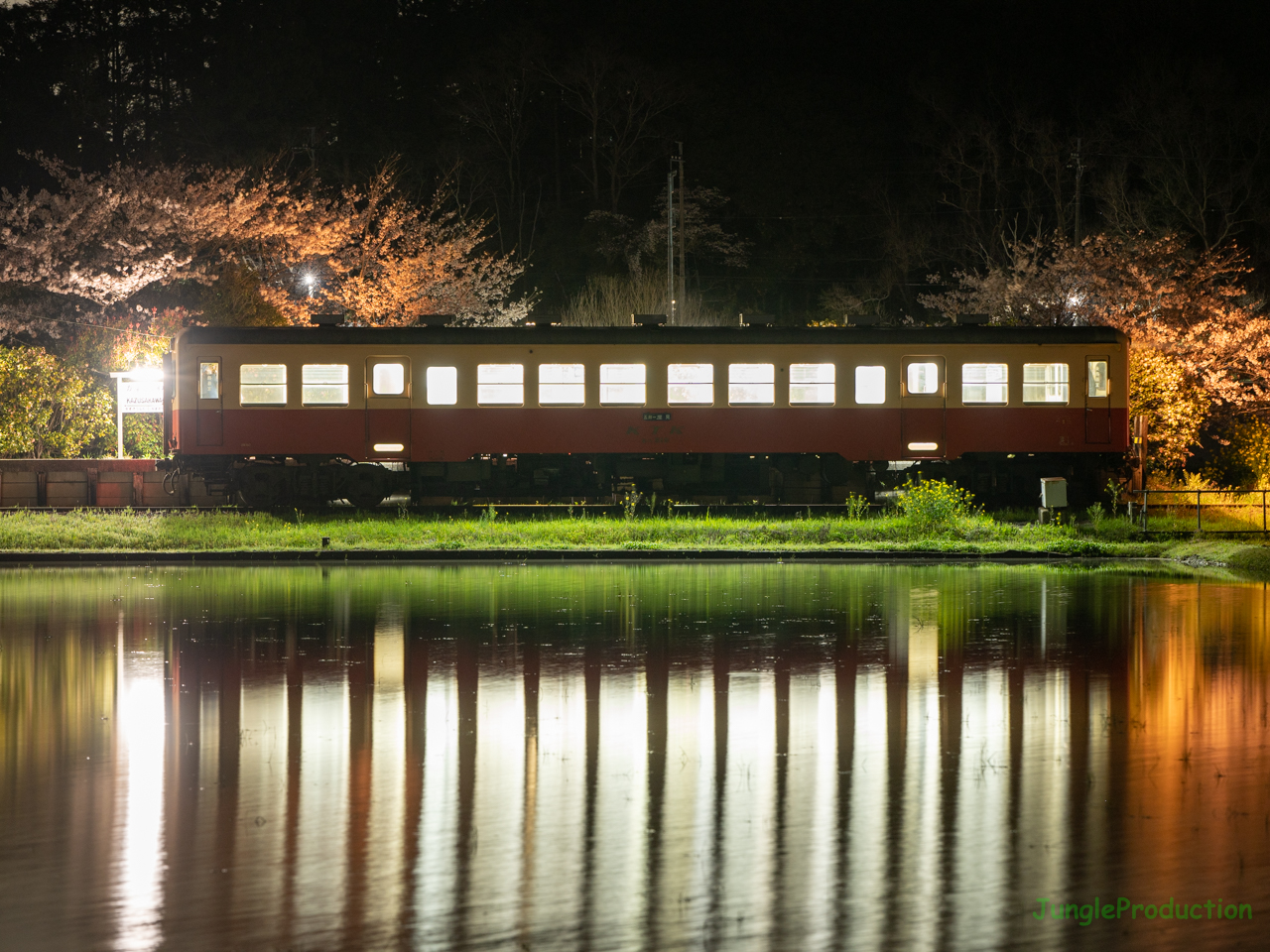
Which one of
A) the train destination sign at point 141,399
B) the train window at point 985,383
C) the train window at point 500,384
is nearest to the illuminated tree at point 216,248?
the train destination sign at point 141,399

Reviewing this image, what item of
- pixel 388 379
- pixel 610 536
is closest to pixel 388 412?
pixel 388 379

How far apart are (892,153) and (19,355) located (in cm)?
4305

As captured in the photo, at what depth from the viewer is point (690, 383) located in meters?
28.1

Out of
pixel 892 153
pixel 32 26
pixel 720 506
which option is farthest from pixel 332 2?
pixel 720 506

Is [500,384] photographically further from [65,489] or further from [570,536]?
[65,489]

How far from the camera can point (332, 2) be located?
6512 cm

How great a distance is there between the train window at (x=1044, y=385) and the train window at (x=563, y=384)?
357 inches

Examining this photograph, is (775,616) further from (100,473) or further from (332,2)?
(332,2)

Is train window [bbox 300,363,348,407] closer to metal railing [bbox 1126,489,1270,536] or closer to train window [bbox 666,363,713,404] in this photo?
train window [bbox 666,363,713,404]

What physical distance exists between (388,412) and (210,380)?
363 centimetres

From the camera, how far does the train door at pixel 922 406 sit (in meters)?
28.0

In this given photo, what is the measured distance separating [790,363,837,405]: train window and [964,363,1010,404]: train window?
2692 millimetres

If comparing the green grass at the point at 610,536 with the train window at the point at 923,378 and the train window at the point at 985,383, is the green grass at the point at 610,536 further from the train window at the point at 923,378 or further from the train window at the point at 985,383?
the train window at the point at 985,383

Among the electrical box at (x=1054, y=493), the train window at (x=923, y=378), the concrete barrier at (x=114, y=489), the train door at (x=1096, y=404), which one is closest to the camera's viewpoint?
the electrical box at (x=1054, y=493)
